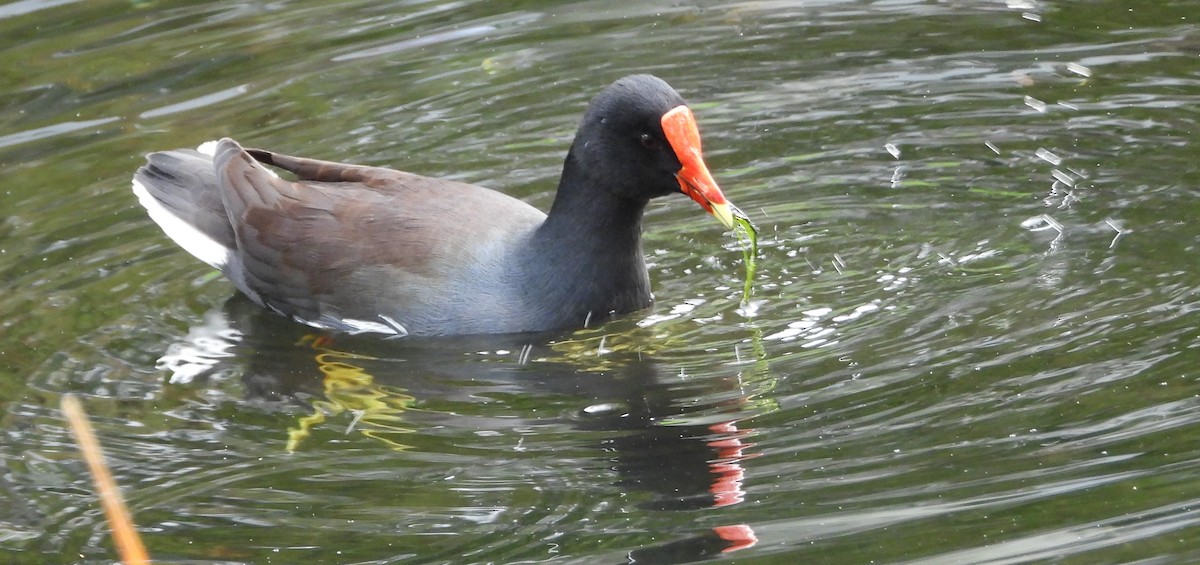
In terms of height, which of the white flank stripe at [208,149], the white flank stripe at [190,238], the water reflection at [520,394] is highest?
the white flank stripe at [208,149]

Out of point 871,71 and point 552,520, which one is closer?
point 552,520

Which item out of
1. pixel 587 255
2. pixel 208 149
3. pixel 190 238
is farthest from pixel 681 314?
pixel 208 149

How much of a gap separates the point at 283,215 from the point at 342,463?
158 cm

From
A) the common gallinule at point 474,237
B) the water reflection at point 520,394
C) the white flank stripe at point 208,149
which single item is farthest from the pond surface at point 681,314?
the white flank stripe at point 208,149

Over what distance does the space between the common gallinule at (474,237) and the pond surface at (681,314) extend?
12 centimetres

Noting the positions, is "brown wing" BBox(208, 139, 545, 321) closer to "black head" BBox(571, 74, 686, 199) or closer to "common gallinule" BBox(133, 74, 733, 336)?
"common gallinule" BBox(133, 74, 733, 336)

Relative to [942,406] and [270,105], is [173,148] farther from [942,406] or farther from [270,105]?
[942,406]

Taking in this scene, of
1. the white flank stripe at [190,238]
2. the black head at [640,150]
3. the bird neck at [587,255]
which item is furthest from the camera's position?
the white flank stripe at [190,238]

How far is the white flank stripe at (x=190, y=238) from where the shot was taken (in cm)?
589

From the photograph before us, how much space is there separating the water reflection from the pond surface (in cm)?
2

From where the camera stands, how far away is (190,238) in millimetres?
5926

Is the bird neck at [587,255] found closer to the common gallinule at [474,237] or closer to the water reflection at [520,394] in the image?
the common gallinule at [474,237]

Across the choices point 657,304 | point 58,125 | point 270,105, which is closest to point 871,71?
point 657,304

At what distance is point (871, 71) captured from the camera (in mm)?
7082
